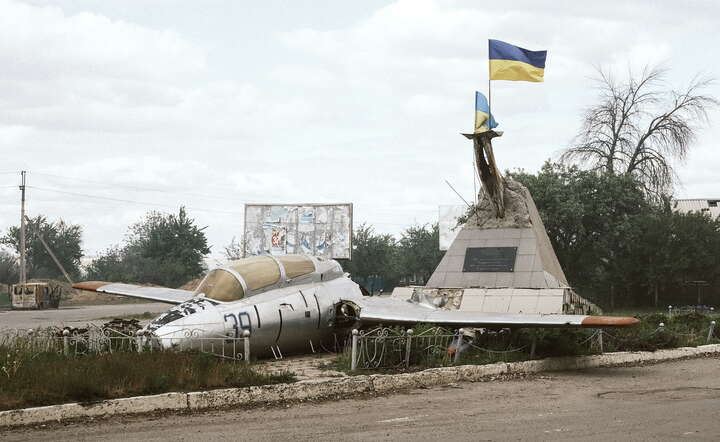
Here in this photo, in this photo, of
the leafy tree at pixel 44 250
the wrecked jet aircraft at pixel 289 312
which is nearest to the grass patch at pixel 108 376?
the wrecked jet aircraft at pixel 289 312

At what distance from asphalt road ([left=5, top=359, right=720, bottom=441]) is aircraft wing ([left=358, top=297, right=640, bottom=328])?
117cm

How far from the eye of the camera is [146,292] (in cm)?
1773

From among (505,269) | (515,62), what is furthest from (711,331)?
(515,62)

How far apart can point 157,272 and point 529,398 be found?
68.3m

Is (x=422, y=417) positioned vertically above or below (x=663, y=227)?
below

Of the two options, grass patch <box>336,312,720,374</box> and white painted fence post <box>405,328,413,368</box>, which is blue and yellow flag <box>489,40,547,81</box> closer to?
grass patch <box>336,312,720,374</box>

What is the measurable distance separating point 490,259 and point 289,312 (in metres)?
10.6

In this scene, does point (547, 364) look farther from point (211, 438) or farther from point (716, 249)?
point (716, 249)

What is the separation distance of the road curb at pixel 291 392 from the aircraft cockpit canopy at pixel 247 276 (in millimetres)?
2885

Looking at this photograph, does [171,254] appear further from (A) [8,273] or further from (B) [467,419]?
(B) [467,419]

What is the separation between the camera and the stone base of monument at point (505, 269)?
776 inches

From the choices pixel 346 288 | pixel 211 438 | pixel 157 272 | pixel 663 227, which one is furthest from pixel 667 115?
pixel 157 272

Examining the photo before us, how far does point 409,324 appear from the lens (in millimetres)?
13695

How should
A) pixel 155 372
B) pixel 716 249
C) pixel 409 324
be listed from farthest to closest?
pixel 716 249, pixel 409 324, pixel 155 372
